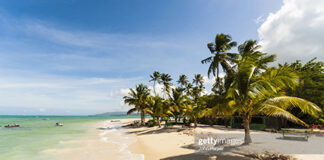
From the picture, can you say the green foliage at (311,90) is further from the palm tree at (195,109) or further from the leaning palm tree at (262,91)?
the leaning palm tree at (262,91)

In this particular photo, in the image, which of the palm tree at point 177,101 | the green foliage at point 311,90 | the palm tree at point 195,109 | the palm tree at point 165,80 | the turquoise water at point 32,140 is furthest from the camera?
the palm tree at point 165,80

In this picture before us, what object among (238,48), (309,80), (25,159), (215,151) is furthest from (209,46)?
(25,159)

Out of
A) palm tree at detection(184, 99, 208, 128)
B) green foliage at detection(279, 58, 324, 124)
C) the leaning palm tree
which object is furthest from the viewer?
palm tree at detection(184, 99, 208, 128)

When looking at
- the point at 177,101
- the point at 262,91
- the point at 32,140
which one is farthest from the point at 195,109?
the point at 32,140

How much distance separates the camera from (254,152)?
8.32 m

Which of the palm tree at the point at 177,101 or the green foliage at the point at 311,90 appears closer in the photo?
the green foliage at the point at 311,90

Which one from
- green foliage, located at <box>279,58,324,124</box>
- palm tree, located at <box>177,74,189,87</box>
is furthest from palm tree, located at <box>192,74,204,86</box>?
green foliage, located at <box>279,58,324,124</box>

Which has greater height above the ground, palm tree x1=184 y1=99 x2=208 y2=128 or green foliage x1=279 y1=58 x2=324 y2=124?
green foliage x1=279 y1=58 x2=324 y2=124

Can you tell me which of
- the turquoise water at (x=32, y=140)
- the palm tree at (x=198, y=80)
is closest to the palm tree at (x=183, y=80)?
the palm tree at (x=198, y=80)

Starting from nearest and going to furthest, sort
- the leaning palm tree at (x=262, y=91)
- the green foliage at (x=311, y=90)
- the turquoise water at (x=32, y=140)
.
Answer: the leaning palm tree at (x=262, y=91) < the turquoise water at (x=32, y=140) < the green foliage at (x=311, y=90)

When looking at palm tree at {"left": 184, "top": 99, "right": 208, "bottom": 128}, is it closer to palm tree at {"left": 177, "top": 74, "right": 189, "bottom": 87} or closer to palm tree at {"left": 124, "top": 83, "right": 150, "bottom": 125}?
palm tree at {"left": 124, "top": 83, "right": 150, "bottom": 125}

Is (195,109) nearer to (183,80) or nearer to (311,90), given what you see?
(311,90)

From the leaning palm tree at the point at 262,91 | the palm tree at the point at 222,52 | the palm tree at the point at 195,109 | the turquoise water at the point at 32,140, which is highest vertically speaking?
the palm tree at the point at 222,52

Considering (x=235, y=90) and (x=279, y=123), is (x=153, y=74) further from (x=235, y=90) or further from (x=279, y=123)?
(x=235, y=90)
